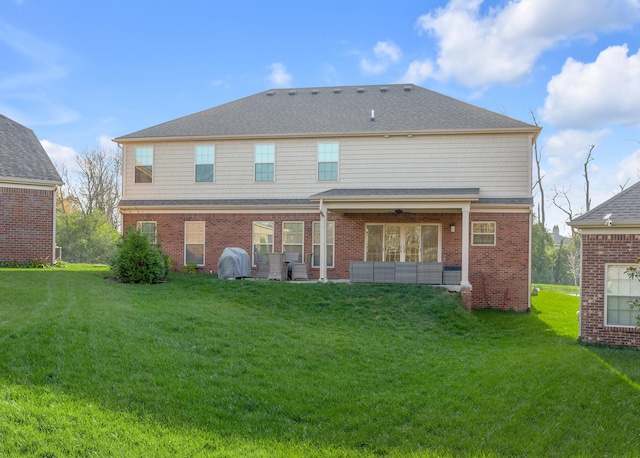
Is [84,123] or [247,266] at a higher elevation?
[84,123]

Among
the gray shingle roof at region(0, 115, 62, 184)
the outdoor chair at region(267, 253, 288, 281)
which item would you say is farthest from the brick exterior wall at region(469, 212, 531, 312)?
the gray shingle roof at region(0, 115, 62, 184)

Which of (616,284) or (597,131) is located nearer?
(616,284)

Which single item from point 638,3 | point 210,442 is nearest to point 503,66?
point 638,3

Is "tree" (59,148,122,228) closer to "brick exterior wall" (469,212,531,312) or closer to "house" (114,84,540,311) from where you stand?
"house" (114,84,540,311)

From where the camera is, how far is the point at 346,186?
57.7ft

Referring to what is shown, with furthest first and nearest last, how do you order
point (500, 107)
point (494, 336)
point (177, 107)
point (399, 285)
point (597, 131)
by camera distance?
point (500, 107) → point (597, 131) → point (177, 107) → point (399, 285) → point (494, 336)

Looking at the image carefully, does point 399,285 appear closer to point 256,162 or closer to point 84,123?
point 256,162

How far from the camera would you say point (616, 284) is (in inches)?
417

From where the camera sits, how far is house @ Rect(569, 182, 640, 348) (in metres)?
10.4

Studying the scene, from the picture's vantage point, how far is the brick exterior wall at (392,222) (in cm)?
1606

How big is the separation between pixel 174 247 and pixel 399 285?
27.6 ft

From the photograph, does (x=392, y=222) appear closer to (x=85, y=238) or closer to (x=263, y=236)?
(x=263, y=236)

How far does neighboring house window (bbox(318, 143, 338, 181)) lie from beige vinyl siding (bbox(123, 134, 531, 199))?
0.18 meters

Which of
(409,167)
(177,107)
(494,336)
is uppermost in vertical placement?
(177,107)
